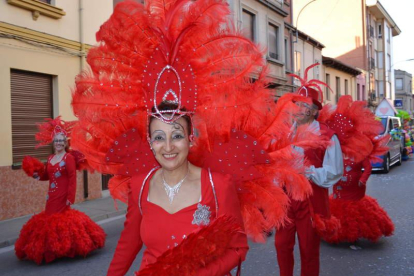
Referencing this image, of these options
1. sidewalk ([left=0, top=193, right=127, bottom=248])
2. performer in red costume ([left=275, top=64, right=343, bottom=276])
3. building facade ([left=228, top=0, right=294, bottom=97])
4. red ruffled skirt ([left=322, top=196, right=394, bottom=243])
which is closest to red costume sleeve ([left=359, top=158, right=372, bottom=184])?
red ruffled skirt ([left=322, top=196, right=394, bottom=243])

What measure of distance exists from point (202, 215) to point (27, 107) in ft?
28.9

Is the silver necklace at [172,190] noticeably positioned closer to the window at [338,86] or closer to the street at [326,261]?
the street at [326,261]

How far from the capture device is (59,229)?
6.03m

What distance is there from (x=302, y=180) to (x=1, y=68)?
8.26 meters

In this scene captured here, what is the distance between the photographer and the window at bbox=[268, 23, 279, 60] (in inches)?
861

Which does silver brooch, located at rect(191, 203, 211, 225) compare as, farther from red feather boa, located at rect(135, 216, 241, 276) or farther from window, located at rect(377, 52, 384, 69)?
window, located at rect(377, 52, 384, 69)

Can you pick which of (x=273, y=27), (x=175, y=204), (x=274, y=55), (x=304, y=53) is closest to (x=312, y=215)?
(x=175, y=204)

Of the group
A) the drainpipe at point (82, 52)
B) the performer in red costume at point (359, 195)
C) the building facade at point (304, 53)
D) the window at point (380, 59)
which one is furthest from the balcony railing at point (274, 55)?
the window at point (380, 59)

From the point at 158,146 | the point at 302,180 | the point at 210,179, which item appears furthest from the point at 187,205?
the point at 302,180

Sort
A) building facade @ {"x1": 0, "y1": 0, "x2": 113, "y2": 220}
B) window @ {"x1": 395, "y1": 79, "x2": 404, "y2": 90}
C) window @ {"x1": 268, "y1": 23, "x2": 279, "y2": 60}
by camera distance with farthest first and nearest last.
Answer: window @ {"x1": 395, "y1": 79, "x2": 404, "y2": 90}, window @ {"x1": 268, "y1": 23, "x2": 279, "y2": 60}, building facade @ {"x1": 0, "y1": 0, "x2": 113, "y2": 220}

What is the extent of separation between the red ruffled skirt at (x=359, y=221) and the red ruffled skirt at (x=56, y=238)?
3314mm

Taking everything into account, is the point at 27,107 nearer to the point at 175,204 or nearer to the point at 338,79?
the point at 175,204

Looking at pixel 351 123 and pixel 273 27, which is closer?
pixel 351 123

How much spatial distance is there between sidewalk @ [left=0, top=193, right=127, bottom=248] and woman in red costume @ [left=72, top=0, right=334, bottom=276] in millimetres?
4459
